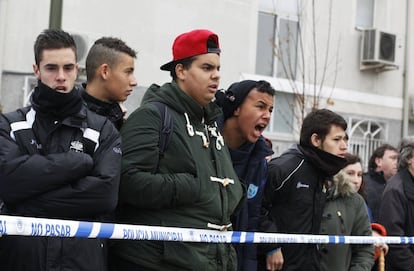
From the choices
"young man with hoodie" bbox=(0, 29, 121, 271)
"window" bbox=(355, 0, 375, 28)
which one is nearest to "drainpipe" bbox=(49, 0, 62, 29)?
"young man with hoodie" bbox=(0, 29, 121, 271)

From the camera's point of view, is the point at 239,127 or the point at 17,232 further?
the point at 239,127

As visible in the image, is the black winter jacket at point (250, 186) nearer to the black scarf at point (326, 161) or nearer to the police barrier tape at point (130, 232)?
the police barrier tape at point (130, 232)

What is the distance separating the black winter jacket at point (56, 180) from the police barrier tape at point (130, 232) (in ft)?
0.38

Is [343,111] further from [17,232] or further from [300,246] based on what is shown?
[17,232]

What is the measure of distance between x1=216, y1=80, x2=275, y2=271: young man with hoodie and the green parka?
0.51 m

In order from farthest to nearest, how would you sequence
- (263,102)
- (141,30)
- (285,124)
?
(285,124) < (141,30) < (263,102)

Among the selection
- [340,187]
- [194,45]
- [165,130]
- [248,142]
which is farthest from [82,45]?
[165,130]

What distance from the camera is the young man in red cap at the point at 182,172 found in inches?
134

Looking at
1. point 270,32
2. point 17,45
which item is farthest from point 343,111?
point 17,45

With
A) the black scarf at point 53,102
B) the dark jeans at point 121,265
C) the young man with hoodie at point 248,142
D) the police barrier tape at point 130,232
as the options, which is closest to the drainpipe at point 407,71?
the police barrier tape at point 130,232

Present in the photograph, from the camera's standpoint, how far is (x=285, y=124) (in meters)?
12.9

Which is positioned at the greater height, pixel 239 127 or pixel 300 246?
pixel 239 127

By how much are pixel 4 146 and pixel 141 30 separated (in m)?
8.07

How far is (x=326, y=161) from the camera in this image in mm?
4602
